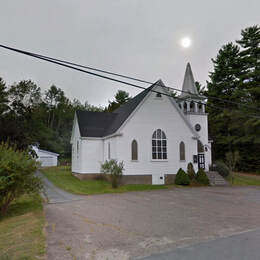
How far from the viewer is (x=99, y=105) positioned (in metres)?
68.2

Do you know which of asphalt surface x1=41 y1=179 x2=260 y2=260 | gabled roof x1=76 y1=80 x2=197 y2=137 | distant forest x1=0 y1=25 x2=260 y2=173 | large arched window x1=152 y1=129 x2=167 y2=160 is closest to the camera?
asphalt surface x1=41 y1=179 x2=260 y2=260

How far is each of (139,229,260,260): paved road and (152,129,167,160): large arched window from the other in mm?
13760

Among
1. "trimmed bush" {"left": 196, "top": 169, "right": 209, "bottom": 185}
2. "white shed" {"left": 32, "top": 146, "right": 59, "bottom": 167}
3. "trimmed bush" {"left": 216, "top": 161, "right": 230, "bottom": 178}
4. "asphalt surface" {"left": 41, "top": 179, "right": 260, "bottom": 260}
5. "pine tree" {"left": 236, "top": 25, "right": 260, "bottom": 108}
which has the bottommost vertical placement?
"asphalt surface" {"left": 41, "top": 179, "right": 260, "bottom": 260}

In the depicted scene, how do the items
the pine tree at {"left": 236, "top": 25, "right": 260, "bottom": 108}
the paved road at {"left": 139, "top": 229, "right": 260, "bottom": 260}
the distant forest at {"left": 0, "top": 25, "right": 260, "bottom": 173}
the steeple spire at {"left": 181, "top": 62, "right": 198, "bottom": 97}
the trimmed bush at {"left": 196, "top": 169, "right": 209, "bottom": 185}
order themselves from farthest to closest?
the pine tree at {"left": 236, "top": 25, "right": 260, "bottom": 108}
the distant forest at {"left": 0, "top": 25, "right": 260, "bottom": 173}
the steeple spire at {"left": 181, "top": 62, "right": 198, "bottom": 97}
the trimmed bush at {"left": 196, "top": 169, "right": 209, "bottom": 185}
the paved road at {"left": 139, "top": 229, "right": 260, "bottom": 260}

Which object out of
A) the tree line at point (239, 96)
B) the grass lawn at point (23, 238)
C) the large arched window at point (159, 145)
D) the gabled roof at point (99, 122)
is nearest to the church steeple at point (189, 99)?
the tree line at point (239, 96)

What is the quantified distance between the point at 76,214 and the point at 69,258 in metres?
4.32

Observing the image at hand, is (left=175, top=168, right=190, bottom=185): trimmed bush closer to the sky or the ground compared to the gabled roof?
closer to the ground

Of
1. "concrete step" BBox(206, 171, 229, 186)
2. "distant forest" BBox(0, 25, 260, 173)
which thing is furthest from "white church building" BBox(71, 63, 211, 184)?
"distant forest" BBox(0, 25, 260, 173)

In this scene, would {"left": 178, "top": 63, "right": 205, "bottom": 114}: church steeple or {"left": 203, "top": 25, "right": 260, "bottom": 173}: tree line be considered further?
{"left": 203, "top": 25, "right": 260, "bottom": 173}: tree line

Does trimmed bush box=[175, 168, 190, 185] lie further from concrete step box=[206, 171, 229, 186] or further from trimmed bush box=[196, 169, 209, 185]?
concrete step box=[206, 171, 229, 186]

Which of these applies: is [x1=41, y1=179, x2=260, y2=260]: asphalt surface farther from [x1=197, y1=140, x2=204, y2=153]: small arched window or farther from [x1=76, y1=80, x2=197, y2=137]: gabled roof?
[x1=197, y1=140, x2=204, y2=153]: small arched window

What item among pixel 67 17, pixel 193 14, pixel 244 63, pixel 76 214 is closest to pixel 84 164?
pixel 76 214

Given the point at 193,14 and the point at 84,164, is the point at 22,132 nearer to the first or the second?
the point at 84,164

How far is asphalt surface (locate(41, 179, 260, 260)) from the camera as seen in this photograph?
16.5 ft
